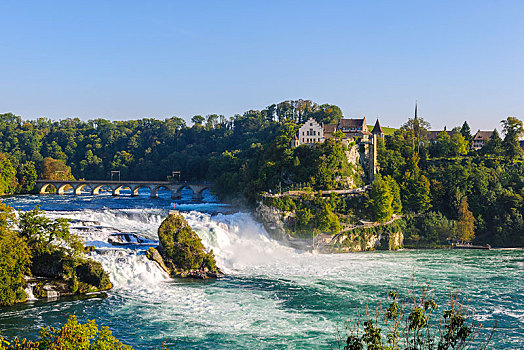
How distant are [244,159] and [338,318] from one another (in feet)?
198

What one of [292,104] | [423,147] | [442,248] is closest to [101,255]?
[442,248]

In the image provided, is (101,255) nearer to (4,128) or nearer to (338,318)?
(338,318)

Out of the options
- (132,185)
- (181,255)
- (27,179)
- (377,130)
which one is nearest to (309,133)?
(377,130)

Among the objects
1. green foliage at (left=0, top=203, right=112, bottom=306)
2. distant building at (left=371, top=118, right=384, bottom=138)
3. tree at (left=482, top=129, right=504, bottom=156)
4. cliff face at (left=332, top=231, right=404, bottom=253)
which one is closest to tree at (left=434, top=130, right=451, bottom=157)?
tree at (left=482, top=129, right=504, bottom=156)

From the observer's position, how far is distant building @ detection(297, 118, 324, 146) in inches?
2896

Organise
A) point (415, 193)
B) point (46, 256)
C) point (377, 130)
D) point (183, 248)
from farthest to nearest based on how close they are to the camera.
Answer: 1. point (377, 130)
2. point (415, 193)
3. point (183, 248)
4. point (46, 256)

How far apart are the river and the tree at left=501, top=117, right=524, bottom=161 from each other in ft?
83.4

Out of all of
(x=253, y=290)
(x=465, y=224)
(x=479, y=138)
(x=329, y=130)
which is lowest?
(x=253, y=290)

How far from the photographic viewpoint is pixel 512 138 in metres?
77.5

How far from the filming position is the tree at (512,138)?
254 ft

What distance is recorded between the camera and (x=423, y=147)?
8250 centimetres

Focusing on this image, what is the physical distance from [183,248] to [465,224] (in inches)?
1500

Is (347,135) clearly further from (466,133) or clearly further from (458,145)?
(466,133)

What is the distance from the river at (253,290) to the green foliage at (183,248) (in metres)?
2.10
